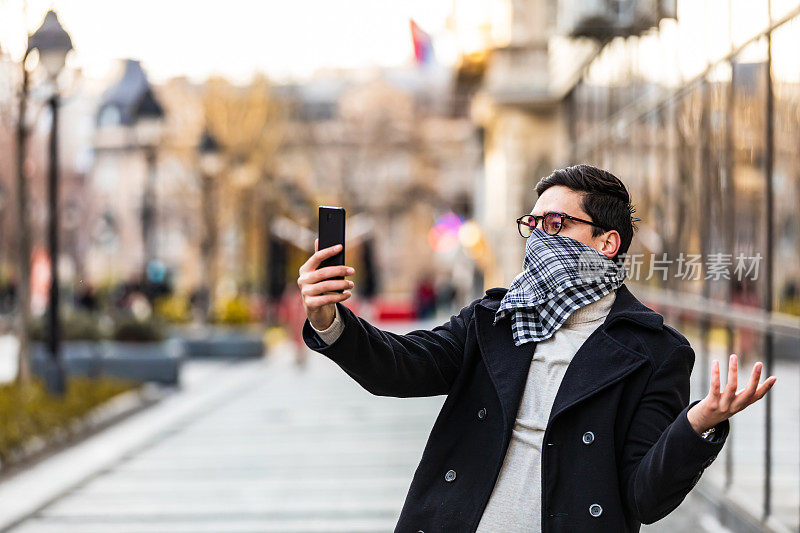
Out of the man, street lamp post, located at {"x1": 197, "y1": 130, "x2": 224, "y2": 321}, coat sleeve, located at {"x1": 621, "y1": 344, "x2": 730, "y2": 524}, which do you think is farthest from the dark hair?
street lamp post, located at {"x1": 197, "y1": 130, "x2": 224, "y2": 321}

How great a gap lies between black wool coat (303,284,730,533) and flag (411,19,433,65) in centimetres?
3450

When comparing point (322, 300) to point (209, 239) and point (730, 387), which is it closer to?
point (730, 387)

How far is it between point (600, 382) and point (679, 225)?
6892mm

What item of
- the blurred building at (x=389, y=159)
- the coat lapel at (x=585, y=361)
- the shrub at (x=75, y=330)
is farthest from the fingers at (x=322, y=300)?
the blurred building at (x=389, y=159)

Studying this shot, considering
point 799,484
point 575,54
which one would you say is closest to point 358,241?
point 575,54

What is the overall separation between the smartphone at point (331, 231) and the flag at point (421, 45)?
3468 cm

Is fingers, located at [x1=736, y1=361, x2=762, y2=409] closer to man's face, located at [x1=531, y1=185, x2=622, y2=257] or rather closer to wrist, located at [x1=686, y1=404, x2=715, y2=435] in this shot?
wrist, located at [x1=686, y1=404, x2=715, y2=435]

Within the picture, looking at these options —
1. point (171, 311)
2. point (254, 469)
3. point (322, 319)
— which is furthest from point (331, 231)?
point (171, 311)

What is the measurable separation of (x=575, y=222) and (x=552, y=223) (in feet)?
0.18

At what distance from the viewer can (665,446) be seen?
248 cm

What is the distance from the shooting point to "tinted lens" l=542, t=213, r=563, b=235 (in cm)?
276

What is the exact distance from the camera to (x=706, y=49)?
8.27 m

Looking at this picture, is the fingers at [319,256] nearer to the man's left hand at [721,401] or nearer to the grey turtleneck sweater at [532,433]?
the grey turtleneck sweater at [532,433]

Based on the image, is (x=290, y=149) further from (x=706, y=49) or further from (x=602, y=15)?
(x=706, y=49)
